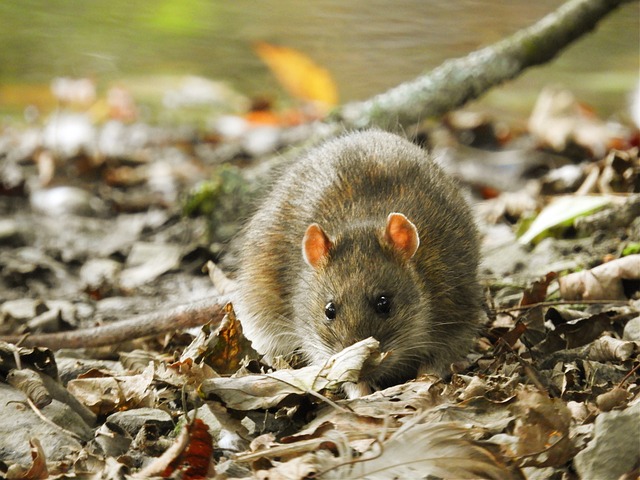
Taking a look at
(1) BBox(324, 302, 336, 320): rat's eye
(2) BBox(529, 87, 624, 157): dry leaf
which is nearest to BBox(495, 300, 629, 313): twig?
(1) BBox(324, 302, 336, 320): rat's eye

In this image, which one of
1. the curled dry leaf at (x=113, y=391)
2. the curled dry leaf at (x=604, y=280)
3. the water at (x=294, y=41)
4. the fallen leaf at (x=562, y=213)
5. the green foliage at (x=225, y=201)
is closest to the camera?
the curled dry leaf at (x=113, y=391)

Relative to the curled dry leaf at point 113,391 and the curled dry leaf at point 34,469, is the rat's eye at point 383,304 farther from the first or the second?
the curled dry leaf at point 34,469

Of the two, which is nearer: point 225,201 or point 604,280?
point 604,280

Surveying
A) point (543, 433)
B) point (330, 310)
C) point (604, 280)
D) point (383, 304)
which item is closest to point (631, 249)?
point (604, 280)

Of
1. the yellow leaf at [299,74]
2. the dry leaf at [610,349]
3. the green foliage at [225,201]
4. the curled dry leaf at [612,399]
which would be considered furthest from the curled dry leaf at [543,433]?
the yellow leaf at [299,74]

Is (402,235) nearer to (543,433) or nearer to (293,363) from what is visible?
(293,363)

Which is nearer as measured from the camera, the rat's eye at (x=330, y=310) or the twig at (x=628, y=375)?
the twig at (x=628, y=375)

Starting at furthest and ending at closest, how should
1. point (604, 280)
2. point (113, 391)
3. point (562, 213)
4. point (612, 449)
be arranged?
point (562, 213), point (604, 280), point (113, 391), point (612, 449)
